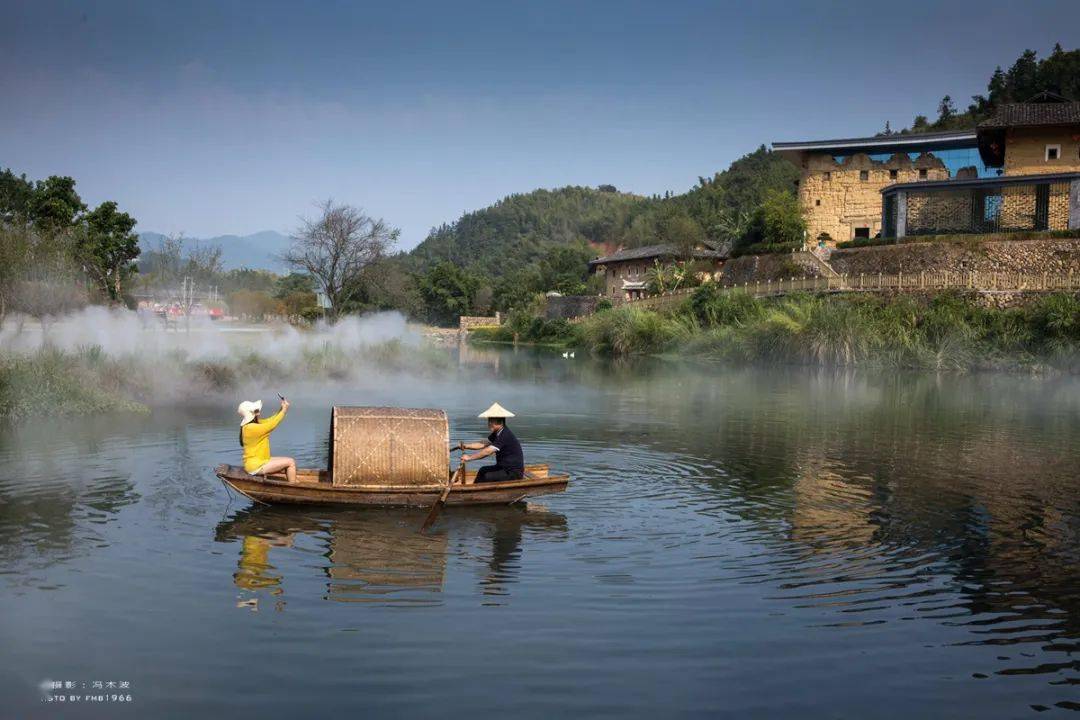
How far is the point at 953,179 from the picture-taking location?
61.6 m

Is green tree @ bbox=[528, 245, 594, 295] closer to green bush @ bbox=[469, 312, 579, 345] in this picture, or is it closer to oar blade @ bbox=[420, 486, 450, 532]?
green bush @ bbox=[469, 312, 579, 345]

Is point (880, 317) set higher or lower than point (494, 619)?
higher

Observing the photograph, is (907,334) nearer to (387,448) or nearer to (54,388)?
(54,388)

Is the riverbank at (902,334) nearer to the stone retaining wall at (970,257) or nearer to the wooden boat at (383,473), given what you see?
the stone retaining wall at (970,257)

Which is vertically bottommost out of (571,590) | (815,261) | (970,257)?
(571,590)

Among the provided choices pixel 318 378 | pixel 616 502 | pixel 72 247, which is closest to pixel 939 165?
pixel 318 378

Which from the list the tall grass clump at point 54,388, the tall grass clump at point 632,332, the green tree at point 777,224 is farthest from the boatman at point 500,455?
the green tree at point 777,224

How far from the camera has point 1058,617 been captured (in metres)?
10.3

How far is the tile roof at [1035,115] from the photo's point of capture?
57469 mm

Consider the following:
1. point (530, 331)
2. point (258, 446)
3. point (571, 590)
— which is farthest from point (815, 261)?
point (571, 590)

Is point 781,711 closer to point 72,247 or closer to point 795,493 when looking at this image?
point 795,493

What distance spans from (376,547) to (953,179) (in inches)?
2296

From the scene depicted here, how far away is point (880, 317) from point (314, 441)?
3486cm

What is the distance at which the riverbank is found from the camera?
43.7m
